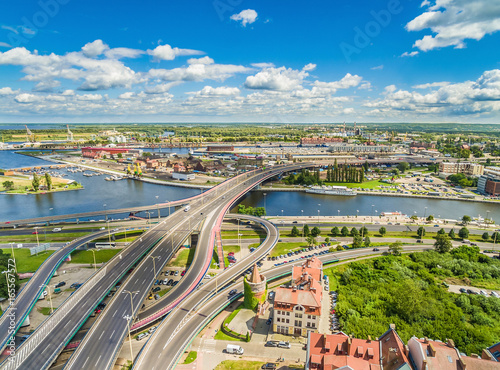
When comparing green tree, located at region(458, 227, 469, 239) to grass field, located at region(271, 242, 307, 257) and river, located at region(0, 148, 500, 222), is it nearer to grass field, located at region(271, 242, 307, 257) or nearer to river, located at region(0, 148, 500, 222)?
river, located at region(0, 148, 500, 222)

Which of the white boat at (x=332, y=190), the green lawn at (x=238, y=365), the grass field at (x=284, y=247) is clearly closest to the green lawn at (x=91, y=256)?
the grass field at (x=284, y=247)

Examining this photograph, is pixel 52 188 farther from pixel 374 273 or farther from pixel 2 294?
pixel 374 273

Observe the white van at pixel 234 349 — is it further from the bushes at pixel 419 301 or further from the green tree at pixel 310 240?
the green tree at pixel 310 240

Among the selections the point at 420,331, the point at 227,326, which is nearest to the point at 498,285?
the point at 420,331

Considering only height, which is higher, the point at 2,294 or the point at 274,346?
the point at 2,294

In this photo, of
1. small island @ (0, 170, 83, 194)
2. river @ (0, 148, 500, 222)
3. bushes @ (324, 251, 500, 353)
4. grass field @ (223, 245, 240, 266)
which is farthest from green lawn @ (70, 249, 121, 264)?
small island @ (0, 170, 83, 194)
